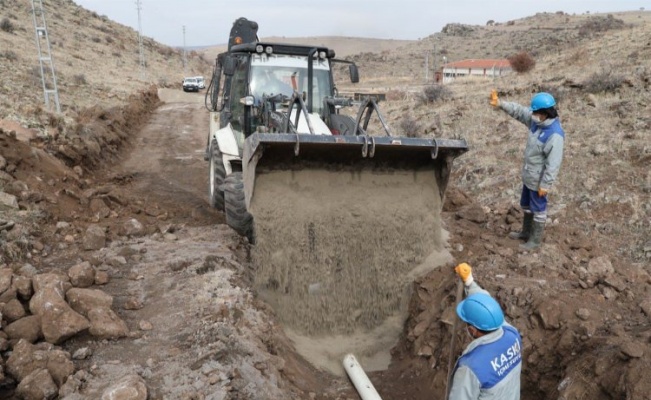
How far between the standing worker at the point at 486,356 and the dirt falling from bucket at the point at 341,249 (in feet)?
8.60

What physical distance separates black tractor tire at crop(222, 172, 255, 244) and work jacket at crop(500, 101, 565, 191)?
353cm

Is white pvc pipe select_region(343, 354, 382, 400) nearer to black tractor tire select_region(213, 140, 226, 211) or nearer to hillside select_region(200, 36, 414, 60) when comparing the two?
black tractor tire select_region(213, 140, 226, 211)

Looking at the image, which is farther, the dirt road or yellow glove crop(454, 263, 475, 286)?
the dirt road

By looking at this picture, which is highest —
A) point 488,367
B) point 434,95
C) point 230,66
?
point 230,66

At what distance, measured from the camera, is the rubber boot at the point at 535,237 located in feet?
20.6

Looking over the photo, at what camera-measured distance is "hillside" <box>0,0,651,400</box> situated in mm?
3979

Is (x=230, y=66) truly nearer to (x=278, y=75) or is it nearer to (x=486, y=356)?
(x=278, y=75)

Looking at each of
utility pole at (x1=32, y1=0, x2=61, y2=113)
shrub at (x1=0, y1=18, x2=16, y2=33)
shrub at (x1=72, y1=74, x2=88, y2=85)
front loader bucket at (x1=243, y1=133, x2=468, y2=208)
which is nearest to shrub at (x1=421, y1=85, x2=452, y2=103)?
utility pole at (x1=32, y1=0, x2=61, y2=113)

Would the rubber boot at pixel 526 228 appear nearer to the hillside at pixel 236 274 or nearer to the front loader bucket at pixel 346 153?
the hillside at pixel 236 274

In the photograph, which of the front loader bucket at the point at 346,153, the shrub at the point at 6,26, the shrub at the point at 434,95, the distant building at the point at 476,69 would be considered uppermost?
the shrub at the point at 6,26

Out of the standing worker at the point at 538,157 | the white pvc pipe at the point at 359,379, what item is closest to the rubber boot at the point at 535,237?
the standing worker at the point at 538,157

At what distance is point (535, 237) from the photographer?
20.8ft

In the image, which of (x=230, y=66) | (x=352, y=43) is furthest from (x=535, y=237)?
(x=352, y=43)

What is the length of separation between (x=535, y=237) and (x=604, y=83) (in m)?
8.62
